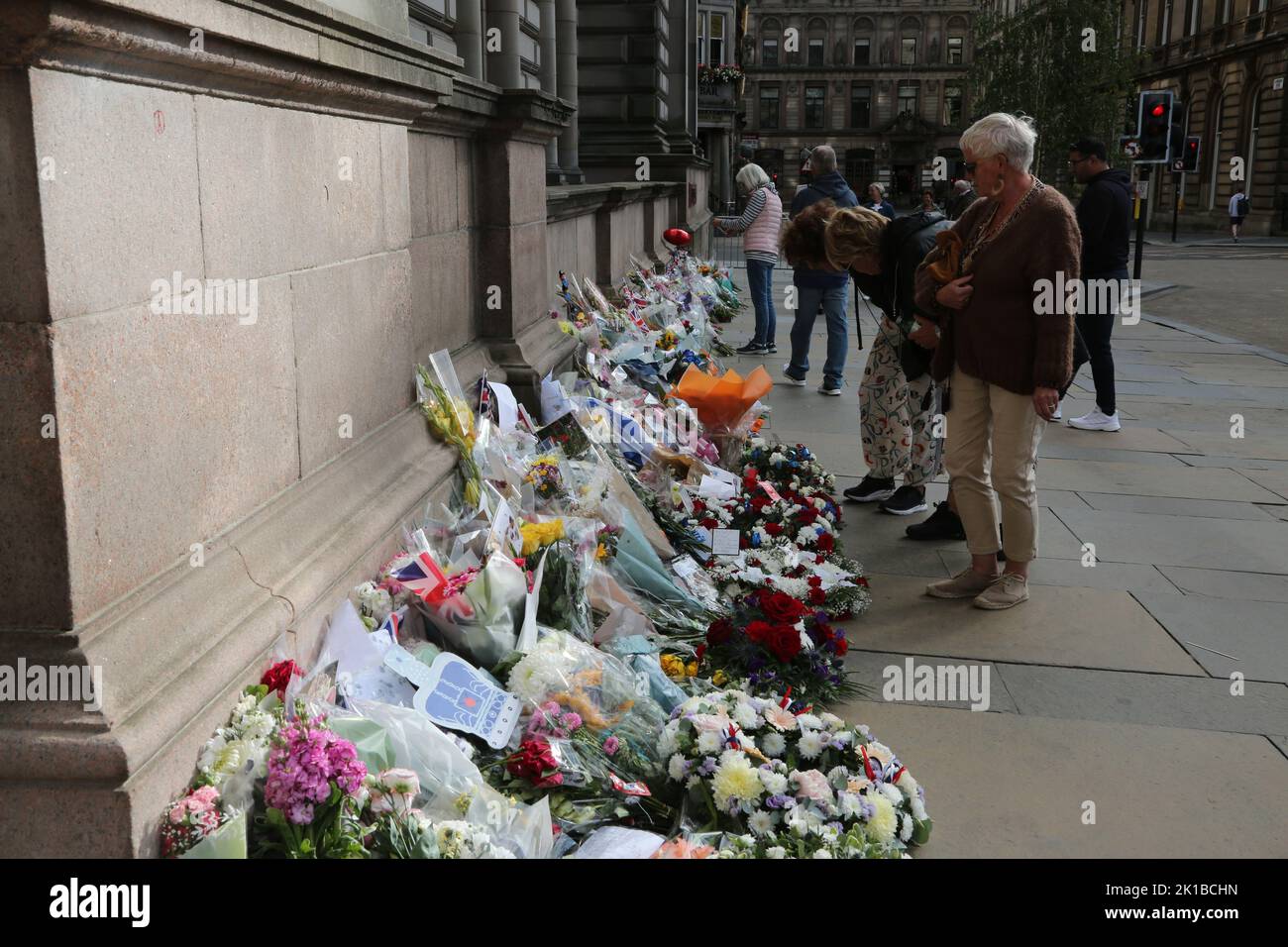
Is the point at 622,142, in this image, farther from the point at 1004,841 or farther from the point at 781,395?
the point at 1004,841

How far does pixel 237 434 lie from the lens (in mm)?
3168

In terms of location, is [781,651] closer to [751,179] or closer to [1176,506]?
[1176,506]

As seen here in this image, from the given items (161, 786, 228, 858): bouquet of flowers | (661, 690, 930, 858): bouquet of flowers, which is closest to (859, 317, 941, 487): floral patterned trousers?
(661, 690, 930, 858): bouquet of flowers

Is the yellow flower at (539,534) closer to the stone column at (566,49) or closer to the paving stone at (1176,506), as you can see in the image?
the paving stone at (1176,506)

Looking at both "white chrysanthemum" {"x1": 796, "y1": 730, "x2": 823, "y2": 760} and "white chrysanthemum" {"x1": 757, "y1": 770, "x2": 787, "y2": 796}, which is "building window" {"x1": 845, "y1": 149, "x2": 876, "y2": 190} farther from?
"white chrysanthemum" {"x1": 757, "y1": 770, "x2": 787, "y2": 796}

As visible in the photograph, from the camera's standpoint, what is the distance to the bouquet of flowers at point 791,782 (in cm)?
304

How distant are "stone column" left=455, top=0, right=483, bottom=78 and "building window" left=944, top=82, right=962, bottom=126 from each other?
2939 inches

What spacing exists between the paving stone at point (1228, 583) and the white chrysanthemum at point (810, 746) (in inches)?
116

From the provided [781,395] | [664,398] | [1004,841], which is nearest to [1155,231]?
[781,395]

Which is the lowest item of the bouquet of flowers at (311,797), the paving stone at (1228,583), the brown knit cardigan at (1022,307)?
the paving stone at (1228,583)

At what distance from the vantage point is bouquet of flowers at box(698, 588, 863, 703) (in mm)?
4105

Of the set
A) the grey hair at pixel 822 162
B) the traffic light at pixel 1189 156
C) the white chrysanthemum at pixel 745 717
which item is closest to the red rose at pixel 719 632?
the white chrysanthemum at pixel 745 717

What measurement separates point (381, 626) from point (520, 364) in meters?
3.07

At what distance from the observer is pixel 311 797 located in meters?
2.59
